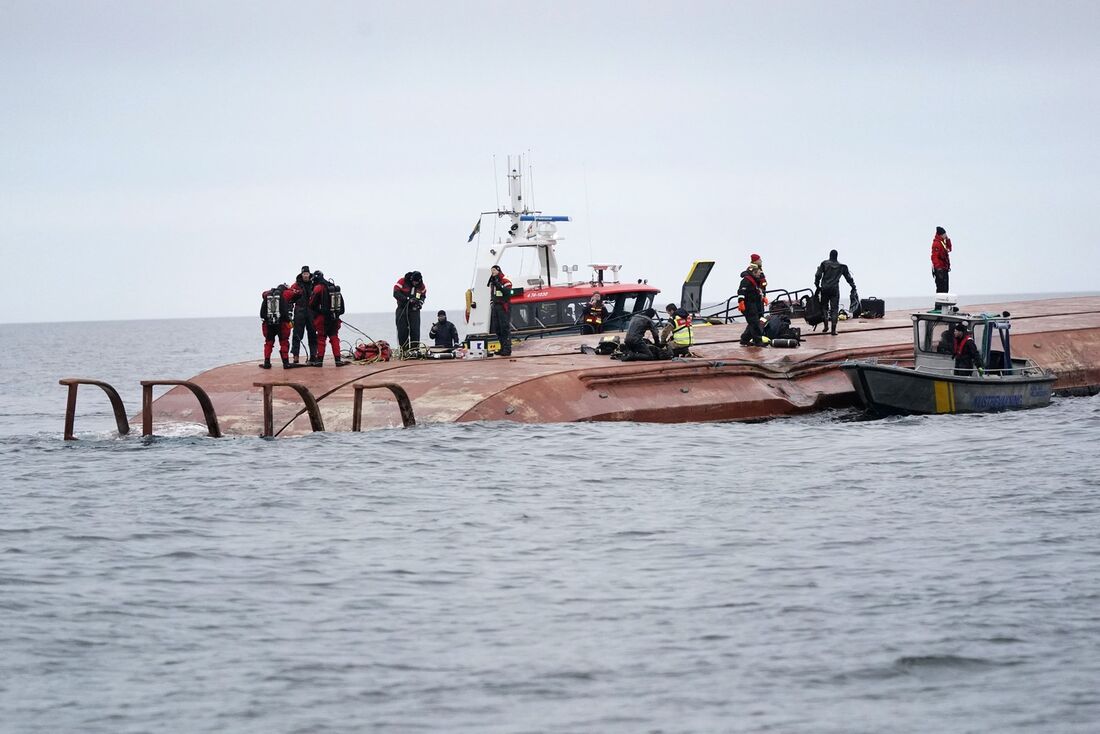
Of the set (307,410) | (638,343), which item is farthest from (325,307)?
(638,343)

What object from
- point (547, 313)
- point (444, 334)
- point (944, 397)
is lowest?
point (944, 397)

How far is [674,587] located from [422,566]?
2.67m

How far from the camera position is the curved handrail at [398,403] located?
67.4 feet

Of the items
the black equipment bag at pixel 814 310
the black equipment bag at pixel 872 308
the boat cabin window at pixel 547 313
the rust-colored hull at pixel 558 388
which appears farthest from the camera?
the black equipment bag at pixel 872 308

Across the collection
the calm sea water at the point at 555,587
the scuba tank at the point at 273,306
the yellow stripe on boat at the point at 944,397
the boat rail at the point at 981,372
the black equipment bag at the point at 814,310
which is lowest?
→ the calm sea water at the point at 555,587

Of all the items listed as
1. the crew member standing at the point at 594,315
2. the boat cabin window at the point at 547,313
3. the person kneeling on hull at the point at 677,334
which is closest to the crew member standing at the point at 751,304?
the person kneeling on hull at the point at 677,334

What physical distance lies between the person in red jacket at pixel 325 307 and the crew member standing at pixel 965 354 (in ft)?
36.7

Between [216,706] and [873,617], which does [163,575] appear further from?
[873,617]

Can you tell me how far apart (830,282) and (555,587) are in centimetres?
1685

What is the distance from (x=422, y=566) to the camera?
13008 millimetres

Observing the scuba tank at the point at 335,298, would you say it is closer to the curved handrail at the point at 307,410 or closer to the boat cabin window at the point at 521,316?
the curved handrail at the point at 307,410

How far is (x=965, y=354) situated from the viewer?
2308cm

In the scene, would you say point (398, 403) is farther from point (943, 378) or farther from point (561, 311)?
point (561, 311)

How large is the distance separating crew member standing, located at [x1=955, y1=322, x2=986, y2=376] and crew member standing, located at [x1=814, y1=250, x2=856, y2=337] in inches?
156
